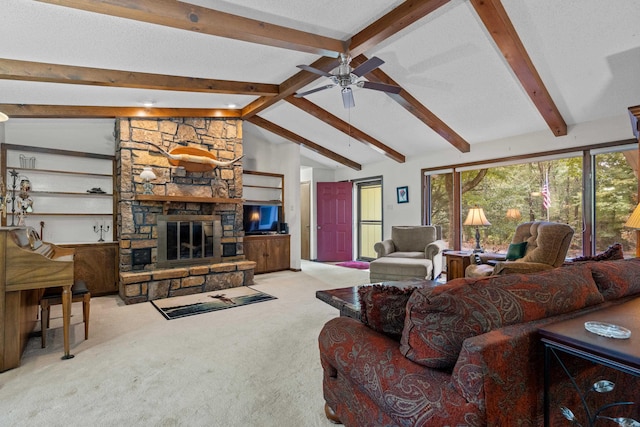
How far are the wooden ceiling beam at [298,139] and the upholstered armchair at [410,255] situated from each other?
2.48 m

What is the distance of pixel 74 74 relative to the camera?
3.08 m

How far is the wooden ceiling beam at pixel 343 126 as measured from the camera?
16.0ft

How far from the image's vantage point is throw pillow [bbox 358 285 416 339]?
1355mm

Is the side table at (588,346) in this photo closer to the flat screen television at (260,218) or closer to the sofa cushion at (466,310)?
the sofa cushion at (466,310)

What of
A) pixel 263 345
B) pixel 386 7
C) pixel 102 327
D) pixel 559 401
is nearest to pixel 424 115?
pixel 386 7

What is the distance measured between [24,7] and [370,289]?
288cm

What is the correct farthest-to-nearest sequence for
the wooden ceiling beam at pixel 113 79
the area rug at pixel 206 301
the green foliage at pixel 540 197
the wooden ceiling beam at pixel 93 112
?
the green foliage at pixel 540 197
the wooden ceiling beam at pixel 93 112
the area rug at pixel 206 301
the wooden ceiling beam at pixel 113 79

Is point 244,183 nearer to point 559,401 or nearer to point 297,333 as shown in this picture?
point 297,333

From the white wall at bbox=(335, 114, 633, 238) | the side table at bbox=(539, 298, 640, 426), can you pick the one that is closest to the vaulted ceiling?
the white wall at bbox=(335, 114, 633, 238)

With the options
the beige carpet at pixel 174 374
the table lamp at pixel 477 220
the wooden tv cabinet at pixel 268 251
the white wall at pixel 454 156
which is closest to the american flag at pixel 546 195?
the white wall at pixel 454 156

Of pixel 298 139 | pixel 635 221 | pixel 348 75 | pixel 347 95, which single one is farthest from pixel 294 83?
pixel 635 221

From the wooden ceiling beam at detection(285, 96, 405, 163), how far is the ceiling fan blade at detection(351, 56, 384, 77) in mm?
2025

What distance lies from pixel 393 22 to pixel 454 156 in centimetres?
344

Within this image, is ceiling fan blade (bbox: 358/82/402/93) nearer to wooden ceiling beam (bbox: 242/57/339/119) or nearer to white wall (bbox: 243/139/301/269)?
wooden ceiling beam (bbox: 242/57/339/119)
